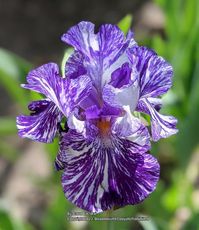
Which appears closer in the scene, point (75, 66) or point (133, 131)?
point (133, 131)

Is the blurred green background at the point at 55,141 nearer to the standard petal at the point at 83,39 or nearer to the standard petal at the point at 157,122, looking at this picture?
the standard petal at the point at 157,122

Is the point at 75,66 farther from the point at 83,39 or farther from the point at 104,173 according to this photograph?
the point at 104,173

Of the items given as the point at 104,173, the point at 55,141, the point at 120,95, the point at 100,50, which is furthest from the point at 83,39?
the point at 55,141

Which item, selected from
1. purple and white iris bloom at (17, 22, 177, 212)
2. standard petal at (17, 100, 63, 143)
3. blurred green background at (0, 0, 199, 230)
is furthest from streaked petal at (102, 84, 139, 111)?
blurred green background at (0, 0, 199, 230)

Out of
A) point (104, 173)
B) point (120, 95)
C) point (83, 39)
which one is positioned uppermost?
point (83, 39)

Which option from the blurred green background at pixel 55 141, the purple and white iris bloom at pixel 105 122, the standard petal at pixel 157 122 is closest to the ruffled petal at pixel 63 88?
the purple and white iris bloom at pixel 105 122

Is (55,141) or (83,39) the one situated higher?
(83,39)

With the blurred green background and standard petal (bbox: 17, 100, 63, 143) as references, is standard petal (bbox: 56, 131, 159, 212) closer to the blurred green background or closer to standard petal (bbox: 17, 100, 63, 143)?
standard petal (bbox: 17, 100, 63, 143)
